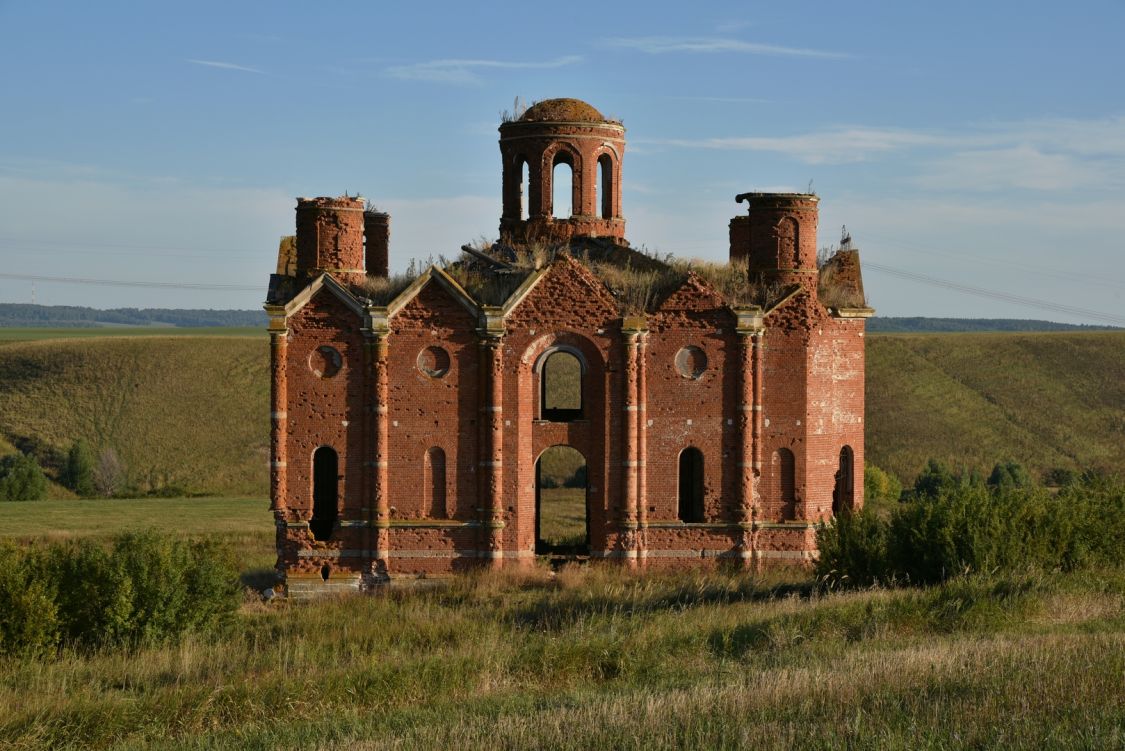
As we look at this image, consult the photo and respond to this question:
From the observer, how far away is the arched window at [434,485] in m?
29.0

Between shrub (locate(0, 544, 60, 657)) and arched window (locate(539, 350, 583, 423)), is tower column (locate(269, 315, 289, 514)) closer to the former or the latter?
shrub (locate(0, 544, 60, 657))

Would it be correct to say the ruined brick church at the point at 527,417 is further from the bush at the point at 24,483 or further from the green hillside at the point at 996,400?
the green hillside at the point at 996,400

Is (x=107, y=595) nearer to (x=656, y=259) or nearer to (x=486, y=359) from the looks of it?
(x=486, y=359)

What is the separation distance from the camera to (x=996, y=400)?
8856cm

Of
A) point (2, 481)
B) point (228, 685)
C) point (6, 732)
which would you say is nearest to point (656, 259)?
point (228, 685)

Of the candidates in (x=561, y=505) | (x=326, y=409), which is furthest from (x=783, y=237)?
(x=561, y=505)

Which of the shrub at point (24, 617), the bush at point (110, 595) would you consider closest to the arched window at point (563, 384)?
the bush at point (110, 595)

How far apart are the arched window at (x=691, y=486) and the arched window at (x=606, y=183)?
6188 mm

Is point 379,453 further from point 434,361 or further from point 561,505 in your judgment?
point 561,505

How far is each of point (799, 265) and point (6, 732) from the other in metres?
18.7

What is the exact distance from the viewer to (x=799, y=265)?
30156mm

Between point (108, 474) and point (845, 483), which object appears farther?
point (108, 474)

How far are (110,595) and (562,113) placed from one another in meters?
15.4

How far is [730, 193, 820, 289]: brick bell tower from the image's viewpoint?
2998 cm
